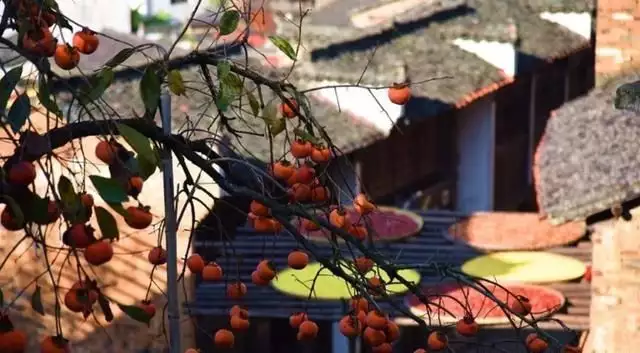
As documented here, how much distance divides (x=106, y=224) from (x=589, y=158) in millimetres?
6784

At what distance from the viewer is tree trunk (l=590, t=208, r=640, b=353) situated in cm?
775

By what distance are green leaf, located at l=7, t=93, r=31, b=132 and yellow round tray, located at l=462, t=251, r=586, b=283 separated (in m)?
6.00

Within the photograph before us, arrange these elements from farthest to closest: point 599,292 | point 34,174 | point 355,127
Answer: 1. point 355,127
2. point 599,292
3. point 34,174

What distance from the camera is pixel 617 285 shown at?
7.79m

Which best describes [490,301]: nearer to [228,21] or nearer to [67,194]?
[228,21]

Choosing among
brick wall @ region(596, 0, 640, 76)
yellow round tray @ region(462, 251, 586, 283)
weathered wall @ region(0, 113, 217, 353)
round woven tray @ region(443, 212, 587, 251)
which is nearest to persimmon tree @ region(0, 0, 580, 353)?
weathered wall @ region(0, 113, 217, 353)

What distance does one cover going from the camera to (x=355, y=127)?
1295cm

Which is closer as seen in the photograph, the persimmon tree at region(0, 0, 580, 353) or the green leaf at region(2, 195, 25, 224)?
the green leaf at region(2, 195, 25, 224)

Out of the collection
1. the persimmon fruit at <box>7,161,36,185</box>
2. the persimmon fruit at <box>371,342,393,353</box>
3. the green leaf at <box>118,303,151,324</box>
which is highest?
the persimmon fruit at <box>7,161,36,185</box>

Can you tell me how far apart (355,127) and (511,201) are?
17.4 feet

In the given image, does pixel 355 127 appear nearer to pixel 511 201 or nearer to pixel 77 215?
pixel 511 201

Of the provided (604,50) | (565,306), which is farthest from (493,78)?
(565,306)

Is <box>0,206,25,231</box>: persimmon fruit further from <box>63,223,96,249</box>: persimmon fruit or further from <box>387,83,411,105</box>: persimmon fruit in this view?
<box>387,83,411,105</box>: persimmon fruit

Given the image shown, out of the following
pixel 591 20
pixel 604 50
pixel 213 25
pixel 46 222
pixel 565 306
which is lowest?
pixel 565 306
